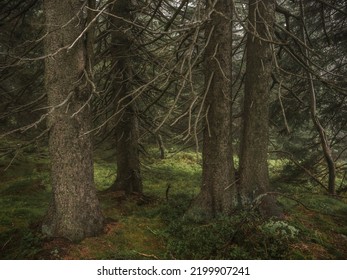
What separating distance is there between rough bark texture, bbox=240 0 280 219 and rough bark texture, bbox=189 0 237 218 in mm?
415

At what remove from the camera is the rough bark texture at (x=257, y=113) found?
6.28 m

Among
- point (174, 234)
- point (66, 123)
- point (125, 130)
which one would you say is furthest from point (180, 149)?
point (125, 130)

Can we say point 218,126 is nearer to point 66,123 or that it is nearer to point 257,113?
point 257,113

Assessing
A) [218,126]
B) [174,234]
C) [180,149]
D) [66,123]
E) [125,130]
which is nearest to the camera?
[180,149]

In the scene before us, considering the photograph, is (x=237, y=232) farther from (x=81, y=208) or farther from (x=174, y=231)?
(x=81, y=208)

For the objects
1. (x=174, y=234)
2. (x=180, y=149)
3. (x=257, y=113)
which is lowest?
(x=174, y=234)

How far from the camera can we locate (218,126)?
5.97 meters

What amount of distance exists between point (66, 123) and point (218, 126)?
2.73 metres

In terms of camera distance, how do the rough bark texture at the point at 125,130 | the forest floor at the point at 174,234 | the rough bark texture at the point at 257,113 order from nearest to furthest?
the forest floor at the point at 174,234 → the rough bark texture at the point at 257,113 → the rough bark texture at the point at 125,130

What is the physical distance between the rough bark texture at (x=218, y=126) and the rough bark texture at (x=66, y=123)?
222cm

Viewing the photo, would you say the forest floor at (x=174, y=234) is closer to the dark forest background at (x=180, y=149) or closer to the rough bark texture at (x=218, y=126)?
the dark forest background at (x=180, y=149)

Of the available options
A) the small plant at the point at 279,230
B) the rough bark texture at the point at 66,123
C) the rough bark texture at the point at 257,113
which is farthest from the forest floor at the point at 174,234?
the rough bark texture at the point at 257,113

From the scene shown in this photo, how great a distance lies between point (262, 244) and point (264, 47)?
375cm

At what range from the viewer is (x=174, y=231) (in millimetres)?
5883
